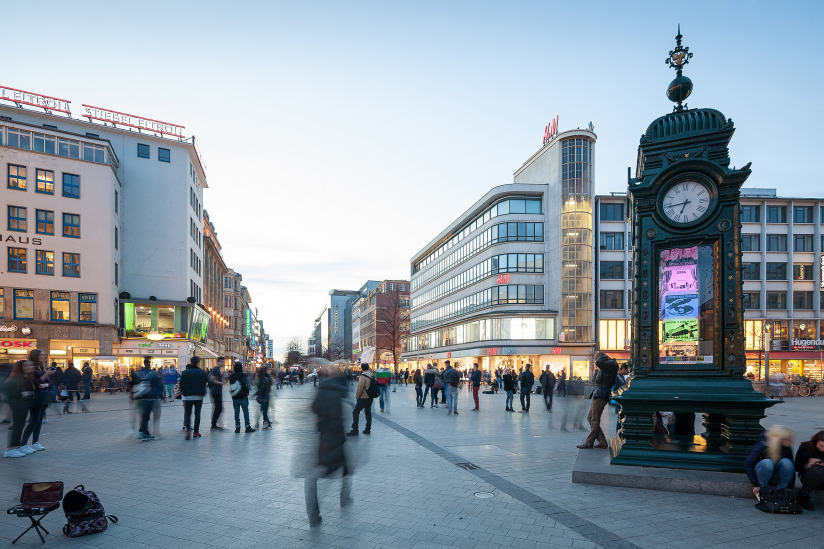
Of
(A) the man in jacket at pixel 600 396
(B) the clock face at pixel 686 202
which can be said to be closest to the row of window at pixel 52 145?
(A) the man in jacket at pixel 600 396

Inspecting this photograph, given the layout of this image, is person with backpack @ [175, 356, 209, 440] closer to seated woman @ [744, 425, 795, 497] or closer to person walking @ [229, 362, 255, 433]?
person walking @ [229, 362, 255, 433]

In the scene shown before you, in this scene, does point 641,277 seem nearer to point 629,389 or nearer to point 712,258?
point 712,258

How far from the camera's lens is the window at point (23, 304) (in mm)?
38062

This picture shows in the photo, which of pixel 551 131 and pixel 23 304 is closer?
pixel 23 304

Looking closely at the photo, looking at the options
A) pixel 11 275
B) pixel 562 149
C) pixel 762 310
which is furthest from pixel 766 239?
pixel 11 275

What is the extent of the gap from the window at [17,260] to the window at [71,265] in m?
2.44

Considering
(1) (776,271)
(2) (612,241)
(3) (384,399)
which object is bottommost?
(3) (384,399)

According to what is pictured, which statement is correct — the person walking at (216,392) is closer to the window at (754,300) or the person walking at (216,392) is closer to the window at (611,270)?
the window at (611,270)

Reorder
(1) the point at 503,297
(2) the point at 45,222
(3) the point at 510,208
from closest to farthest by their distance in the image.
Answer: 1. (2) the point at 45,222
2. (1) the point at 503,297
3. (3) the point at 510,208

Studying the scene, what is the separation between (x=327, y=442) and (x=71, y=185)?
42.6m

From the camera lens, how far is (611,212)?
53.6 m

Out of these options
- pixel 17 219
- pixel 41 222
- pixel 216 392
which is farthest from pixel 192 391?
pixel 17 219

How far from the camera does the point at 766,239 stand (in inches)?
2010

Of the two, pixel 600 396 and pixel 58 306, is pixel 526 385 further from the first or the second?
pixel 58 306
